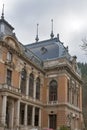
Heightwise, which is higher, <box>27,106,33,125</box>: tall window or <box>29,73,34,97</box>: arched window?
<box>29,73,34,97</box>: arched window

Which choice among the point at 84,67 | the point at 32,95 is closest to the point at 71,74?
the point at 32,95

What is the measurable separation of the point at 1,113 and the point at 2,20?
13.3 meters

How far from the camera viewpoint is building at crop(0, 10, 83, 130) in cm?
3641

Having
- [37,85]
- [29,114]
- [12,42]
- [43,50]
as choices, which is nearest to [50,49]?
[43,50]

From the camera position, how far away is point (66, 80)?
46812 millimetres

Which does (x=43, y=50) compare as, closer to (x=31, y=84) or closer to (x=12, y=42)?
(x=31, y=84)

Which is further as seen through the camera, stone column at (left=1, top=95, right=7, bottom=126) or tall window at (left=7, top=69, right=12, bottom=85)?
tall window at (left=7, top=69, right=12, bottom=85)

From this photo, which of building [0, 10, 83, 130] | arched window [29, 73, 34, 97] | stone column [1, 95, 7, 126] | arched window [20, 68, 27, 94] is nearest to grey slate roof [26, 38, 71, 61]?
building [0, 10, 83, 130]

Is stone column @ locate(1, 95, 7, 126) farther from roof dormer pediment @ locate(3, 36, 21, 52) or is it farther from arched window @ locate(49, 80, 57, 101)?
arched window @ locate(49, 80, 57, 101)

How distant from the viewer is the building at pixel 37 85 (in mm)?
36406

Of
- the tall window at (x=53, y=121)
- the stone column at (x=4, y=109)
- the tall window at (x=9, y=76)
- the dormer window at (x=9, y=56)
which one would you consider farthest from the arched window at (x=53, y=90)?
the stone column at (x=4, y=109)

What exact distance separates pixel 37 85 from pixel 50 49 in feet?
26.0

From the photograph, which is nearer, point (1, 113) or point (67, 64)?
point (1, 113)

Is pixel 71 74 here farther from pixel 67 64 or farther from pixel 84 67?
pixel 84 67
